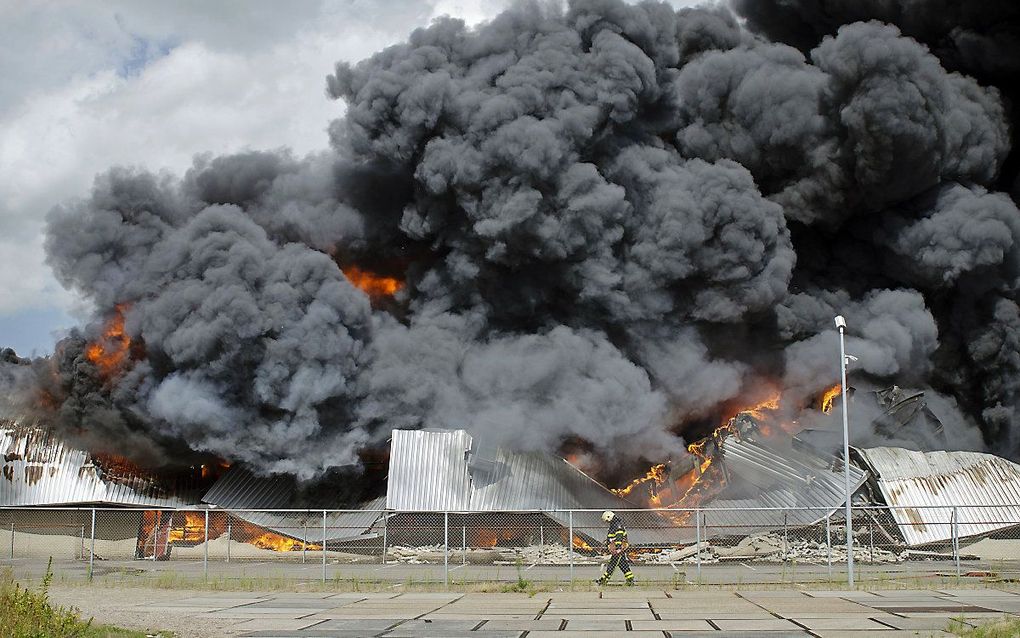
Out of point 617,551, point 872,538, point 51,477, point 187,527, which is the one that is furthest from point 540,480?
point 51,477

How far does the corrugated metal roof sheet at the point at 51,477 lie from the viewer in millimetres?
36156

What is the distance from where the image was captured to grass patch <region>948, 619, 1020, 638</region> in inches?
534

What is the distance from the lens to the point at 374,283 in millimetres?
42688

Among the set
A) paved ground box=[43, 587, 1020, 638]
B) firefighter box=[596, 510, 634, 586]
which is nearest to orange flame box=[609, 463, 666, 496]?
firefighter box=[596, 510, 634, 586]

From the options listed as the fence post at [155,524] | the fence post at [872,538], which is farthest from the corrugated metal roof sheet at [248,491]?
the fence post at [872,538]

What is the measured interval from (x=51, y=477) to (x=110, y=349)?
501cm

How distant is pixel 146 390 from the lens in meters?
36.0

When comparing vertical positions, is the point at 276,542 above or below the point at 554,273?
below

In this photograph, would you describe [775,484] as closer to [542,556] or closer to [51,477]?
[542,556]

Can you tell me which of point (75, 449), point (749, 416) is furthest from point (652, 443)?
point (75, 449)

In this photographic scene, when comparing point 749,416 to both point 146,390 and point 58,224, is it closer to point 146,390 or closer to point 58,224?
point 146,390

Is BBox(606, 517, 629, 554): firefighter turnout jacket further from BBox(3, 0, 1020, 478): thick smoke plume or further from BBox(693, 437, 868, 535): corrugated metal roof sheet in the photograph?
Answer: BBox(3, 0, 1020, 478): thick smoke plume

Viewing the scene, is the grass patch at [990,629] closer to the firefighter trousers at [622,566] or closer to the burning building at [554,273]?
the firefighter trousers at [622,566]

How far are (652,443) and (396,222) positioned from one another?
44.2 ft
